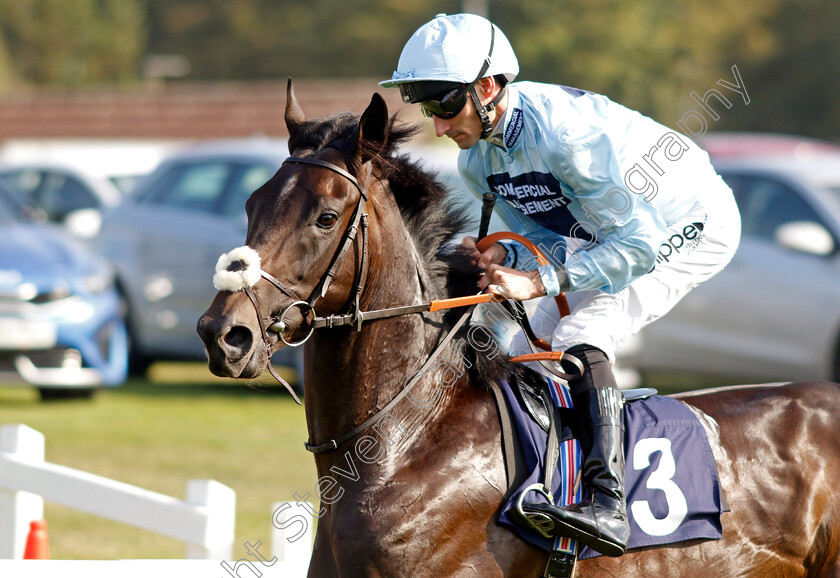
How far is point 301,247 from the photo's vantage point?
3234mm

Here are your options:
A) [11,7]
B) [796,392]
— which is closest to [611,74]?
[11,7]

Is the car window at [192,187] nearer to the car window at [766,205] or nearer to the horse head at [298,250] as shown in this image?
the car window at [766,205]

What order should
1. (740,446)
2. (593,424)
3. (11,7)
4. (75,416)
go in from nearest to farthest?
(593,424)
(740,446)
(75,416)
(11,7)

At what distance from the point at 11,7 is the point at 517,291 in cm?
6504

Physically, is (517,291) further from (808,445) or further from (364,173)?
(808,445)

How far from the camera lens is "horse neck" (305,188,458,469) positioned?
3.46 meters

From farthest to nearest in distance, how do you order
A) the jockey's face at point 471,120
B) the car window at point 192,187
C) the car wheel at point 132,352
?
the car wheel at point 132,352 → the car window at point 192,187 → the jockey's face at point 471,120

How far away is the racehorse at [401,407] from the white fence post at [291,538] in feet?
2.07

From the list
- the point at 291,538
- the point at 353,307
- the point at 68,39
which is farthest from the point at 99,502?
the point at 68,39

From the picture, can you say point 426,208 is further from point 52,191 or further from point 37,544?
point 52,191

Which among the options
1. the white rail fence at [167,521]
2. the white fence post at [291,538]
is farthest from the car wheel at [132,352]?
the white fence post at [291,538]

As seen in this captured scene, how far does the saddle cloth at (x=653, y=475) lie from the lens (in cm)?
352

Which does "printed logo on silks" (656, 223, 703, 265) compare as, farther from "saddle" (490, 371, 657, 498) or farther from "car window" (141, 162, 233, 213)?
"car window" (141, 162, 233, 213)

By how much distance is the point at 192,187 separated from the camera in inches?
463
